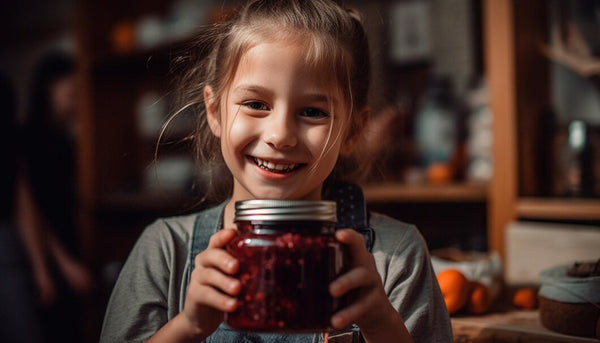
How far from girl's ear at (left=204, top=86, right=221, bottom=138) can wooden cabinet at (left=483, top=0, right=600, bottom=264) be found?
2.52 ft

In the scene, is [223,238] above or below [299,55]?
below

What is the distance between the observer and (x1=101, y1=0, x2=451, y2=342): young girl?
24.5 inches

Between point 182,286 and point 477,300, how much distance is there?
1.40 feet

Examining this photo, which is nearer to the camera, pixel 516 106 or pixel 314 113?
pixel 314 113

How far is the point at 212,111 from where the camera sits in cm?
78

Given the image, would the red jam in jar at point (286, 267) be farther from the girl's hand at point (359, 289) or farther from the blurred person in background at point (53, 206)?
the blurred person in background at point (53, 206)

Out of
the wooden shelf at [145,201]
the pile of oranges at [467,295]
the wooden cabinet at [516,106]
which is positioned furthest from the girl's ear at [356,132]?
the wooden shelf at [145,201]

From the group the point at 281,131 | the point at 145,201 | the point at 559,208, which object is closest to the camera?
the point at 281,131

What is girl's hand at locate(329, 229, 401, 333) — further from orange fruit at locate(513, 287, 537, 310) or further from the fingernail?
orange fruit at locate(513, 287, 537, 310)

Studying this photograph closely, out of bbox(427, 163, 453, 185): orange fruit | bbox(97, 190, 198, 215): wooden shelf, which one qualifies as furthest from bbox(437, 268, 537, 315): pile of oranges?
bbox(97, 190, 198, 215): wooden shelf

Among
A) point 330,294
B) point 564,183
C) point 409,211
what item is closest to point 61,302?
point 409,211

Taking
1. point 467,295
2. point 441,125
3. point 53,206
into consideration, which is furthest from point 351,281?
point 53,206

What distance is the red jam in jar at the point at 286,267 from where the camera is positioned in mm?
481

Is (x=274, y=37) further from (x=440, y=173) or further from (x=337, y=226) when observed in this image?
(x=440, y=173)
